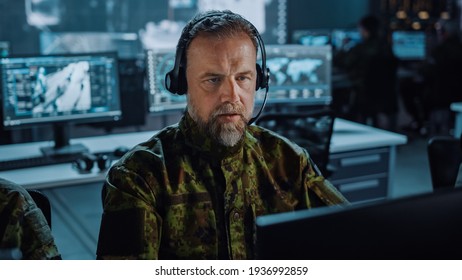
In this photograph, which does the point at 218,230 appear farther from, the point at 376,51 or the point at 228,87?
the point at 376,51

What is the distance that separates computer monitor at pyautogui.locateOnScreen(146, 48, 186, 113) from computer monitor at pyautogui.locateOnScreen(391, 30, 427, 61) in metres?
4.82

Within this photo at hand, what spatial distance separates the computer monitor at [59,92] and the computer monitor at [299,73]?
0.87 metres

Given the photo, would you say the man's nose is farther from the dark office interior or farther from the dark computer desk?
the dark computer desk

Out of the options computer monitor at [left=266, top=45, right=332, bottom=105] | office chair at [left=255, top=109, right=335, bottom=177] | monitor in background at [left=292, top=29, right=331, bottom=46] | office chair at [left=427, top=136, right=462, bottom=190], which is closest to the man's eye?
office chair at [left=427, top=136, right=462, bottom=190]

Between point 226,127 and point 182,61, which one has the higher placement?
point 182,61

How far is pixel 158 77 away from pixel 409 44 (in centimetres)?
499

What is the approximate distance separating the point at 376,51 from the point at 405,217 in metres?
4.57

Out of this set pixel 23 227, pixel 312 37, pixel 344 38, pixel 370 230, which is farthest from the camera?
pixel 344 38

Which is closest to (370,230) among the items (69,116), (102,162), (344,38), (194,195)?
(194,195)

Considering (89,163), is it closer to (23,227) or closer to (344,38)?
(23,227)

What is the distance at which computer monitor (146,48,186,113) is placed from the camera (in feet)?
8.93

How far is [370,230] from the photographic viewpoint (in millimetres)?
574

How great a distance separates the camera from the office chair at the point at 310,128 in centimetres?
244
